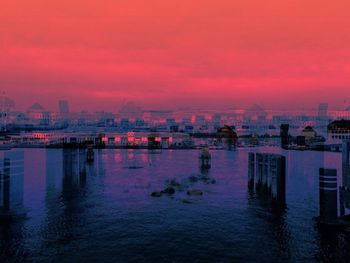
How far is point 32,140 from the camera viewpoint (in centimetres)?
19425

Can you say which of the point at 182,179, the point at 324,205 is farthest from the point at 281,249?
the point at 182,179

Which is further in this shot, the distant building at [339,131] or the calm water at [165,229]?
the distant building at [339,131]

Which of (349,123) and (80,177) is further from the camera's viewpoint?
(349,123)

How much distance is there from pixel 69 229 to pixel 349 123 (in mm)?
196844

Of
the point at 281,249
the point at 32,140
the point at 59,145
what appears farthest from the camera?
the point at 32,140

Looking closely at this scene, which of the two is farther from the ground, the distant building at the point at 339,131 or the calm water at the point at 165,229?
the distant building at the point at 339,131

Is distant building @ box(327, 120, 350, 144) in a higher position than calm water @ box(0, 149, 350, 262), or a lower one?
higher

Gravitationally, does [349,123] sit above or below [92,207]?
above

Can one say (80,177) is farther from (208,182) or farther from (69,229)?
(69,229)

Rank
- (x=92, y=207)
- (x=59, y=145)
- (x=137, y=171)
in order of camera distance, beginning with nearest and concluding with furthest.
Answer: (x=92, y=207)
(x=137, y=171)
(x=59, y=145)

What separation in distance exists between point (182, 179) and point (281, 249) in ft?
124

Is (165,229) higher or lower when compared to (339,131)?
lower

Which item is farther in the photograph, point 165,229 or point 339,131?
point 339,131

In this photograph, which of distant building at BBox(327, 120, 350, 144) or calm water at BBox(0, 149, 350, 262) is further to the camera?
distant building at BBox(327, 120, 350, 144)
